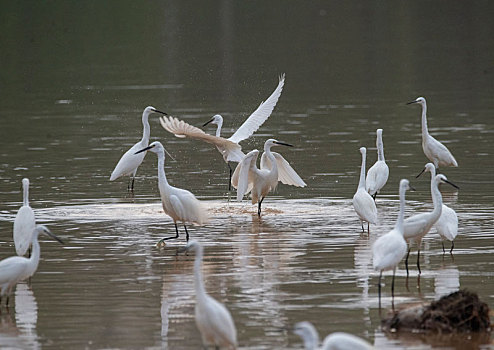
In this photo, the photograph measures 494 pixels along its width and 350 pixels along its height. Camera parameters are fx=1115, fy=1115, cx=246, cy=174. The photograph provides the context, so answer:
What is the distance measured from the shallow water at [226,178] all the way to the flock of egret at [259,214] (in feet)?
1.25

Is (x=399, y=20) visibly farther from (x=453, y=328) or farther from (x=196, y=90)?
(x=453, y=328)

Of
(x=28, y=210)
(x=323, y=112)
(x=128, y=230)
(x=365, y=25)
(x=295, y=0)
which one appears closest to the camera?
(x=28, y=210)

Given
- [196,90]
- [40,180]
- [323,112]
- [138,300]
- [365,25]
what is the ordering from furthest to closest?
[365,25], [196,90], [323,112], [40,180], [138,300]

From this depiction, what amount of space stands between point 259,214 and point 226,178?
377cm


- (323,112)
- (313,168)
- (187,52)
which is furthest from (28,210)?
(187,52)

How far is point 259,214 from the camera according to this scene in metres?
16.8

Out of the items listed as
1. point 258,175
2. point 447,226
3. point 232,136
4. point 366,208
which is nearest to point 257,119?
point 232,136

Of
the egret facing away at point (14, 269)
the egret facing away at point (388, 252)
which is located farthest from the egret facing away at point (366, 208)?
the egret facing away at point (14, 269)

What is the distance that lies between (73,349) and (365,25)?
2040 inches

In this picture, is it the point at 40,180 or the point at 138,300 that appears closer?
the point at 138,300

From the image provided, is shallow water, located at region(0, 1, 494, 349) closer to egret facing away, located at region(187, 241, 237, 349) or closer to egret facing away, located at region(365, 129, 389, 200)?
egret facing away, located at region(365, 129, 389, 200)

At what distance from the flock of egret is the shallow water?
380 millimetres

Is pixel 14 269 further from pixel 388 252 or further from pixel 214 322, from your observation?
pixel 388 252

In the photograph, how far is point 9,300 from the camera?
11594 millimetres
